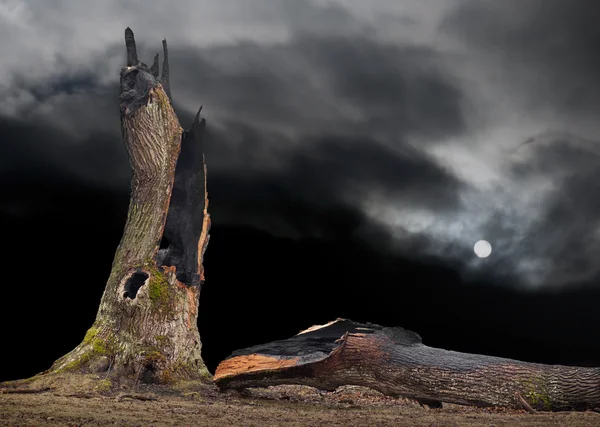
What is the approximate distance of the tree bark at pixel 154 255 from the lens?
24.9 ft

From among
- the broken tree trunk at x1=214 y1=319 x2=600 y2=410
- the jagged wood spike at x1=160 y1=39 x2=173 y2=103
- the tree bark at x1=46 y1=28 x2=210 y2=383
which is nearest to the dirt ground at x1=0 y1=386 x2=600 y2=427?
the broken tree trunk at x1=214 y1=319 x2=600 y2=410

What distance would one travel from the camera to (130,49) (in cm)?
935

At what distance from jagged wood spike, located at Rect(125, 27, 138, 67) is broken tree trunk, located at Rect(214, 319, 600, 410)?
5.98 m

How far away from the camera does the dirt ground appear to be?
4997mm

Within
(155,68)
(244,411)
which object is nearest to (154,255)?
(244,411)

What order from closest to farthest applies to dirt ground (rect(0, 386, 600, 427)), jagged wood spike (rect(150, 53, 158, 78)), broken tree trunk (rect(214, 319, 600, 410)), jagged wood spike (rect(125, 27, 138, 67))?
dirt ground (rect(0, 386, 600, 427)) → broken tree trunk (rect(214, 319, 600, 410)) → jagged wood spike (rect(125, 27, 138, 67)) → jagged wood spike (rect(150, 53, 158, 78))

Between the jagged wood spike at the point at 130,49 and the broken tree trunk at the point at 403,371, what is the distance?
5977 millimetres

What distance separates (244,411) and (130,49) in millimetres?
6995

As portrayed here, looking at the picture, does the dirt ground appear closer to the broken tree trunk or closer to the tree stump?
the broken tree trunk

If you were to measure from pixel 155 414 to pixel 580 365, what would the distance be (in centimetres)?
511

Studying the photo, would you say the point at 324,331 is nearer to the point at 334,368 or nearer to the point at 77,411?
the point at 334,368

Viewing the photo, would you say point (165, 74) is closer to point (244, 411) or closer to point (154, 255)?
point (154, 255)

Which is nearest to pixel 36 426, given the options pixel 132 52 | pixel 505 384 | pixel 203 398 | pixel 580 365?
pixel 203 398

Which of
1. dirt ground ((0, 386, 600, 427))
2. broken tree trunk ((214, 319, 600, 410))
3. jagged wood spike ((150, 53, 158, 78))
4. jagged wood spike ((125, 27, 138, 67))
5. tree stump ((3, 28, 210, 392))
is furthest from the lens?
jagged wood spike ((150, 53, 158, 78))
